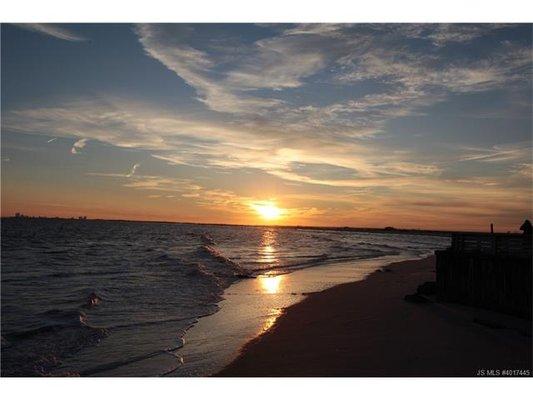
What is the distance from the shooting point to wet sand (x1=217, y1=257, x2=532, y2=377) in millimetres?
10062

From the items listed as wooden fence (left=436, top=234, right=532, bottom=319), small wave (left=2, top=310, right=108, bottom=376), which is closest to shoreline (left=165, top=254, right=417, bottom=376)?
small wave (left=2, top=310, right=108, bottom=376)

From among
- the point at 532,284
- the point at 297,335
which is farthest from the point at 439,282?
the point at 297,335

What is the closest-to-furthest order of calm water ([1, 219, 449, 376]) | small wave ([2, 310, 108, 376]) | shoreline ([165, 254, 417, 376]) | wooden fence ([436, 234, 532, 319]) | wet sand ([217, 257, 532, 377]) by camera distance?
wet sand ([217, 257, 532, 377]) < small wave ([2, 310, 108, 376]) < shoreline ([165, 254, 417, 376]) < calm water ([1, 219, 449, 376]) < wooden fence ([436, 234, 532, 319])

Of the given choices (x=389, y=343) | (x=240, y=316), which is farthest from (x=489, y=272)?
(x=240, y=316)

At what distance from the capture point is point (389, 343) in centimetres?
1198

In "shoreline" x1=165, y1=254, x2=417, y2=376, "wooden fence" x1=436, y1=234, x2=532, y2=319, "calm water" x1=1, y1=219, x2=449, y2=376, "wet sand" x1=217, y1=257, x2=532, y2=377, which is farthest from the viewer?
"wooden fence" x1=436, y1=234, x2=532, y2=319

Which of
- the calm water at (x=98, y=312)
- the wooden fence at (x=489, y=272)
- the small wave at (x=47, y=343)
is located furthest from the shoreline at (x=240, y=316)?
the wooden fence at (x=489, y=272)

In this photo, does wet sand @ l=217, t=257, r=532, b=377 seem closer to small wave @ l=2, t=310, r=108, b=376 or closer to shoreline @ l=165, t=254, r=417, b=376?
shoreline @ l=165, t=254, r=417, b=376

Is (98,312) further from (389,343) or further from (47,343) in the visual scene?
(389,343)

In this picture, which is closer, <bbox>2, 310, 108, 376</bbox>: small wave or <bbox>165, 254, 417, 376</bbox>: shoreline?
<bbox>2, 310, 108, 376</bbox>: small wave

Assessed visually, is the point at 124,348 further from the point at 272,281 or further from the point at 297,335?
the point at 272,281

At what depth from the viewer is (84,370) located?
10.9m

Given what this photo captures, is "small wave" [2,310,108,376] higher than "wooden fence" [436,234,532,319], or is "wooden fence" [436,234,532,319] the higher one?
"wooden fence" [436,234,532,319]

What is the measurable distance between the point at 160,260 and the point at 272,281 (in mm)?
Answer: 15839
